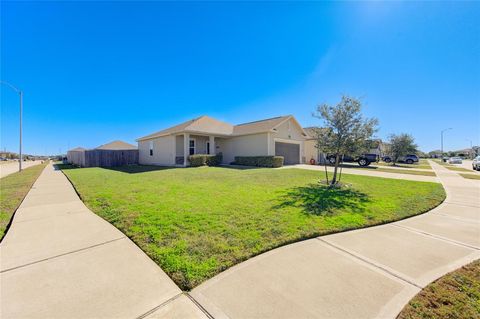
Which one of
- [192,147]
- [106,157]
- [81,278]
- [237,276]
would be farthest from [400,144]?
[106,157]

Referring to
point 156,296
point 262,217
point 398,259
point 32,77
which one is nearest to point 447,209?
point 398,259

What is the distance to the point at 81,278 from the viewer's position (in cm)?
235

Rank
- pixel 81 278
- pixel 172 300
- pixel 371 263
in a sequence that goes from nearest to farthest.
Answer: pixel 172 300, pixel 81 278, pixel 371 263

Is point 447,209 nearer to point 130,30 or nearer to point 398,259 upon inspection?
→ point 398,259

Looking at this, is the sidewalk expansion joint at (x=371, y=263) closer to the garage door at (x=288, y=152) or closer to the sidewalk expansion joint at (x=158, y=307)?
the sidewalk expansion joint at (x=158, y=307)

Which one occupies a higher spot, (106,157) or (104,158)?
(106,157)

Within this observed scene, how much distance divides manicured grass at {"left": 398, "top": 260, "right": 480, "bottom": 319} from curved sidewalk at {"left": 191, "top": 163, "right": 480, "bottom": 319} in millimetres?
77

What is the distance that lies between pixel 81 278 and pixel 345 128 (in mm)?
9696

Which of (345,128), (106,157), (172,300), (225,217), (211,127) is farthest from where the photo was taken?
(106,157)

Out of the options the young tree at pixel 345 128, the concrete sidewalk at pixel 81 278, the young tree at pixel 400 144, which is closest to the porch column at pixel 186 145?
the young tree at pixel 345 128

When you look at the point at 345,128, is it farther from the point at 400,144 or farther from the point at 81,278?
the point at 400,144

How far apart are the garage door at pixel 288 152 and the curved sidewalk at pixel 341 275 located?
1660 centimetres

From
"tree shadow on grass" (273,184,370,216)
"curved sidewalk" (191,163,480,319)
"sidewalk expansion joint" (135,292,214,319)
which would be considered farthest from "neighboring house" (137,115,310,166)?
"sidewalk expansion joint" (135,292,214,319)

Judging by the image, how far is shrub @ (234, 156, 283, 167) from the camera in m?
17.3
